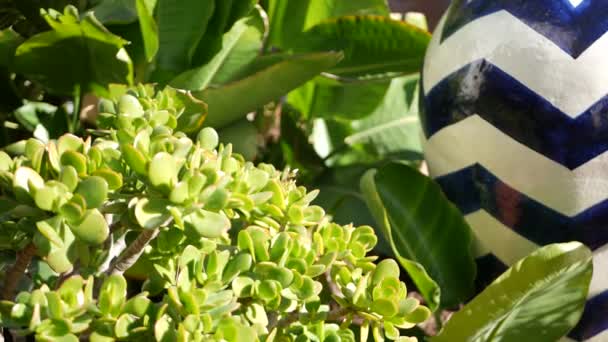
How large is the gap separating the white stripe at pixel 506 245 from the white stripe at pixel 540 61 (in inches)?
6.7

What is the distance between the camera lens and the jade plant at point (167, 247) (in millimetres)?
542

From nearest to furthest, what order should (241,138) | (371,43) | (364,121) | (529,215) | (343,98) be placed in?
(529,215) → (241,138) → (371,43) → (343,98) → (364,121)

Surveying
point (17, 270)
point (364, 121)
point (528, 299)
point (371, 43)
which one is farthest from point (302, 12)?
point (17, 270)

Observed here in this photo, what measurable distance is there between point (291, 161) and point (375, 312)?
2.27ft

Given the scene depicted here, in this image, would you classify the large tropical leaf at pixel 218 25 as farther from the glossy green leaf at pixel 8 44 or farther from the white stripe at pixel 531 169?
the white stripe at pixel 531 169

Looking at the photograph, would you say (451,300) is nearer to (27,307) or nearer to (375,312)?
(375,312)

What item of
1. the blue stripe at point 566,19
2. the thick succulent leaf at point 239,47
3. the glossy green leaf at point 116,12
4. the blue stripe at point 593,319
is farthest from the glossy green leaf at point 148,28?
the blue stripe at point 593,319

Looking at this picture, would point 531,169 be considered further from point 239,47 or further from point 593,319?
point 239,47

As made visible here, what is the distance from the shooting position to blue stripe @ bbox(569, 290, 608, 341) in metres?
0.95

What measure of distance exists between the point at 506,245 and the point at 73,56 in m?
0.61

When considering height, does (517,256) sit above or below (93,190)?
below

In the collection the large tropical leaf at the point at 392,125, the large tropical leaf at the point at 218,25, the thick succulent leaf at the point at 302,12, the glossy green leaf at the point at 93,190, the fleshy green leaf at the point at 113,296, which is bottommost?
the large tropical leaf at the point at 392,125

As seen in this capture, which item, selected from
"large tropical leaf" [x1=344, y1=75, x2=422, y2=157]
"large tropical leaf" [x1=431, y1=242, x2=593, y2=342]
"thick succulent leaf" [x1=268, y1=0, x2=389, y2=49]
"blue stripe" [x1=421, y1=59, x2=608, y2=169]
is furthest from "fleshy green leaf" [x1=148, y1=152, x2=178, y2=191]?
"large tropical leaf" [x1=344, y1=75, x2=422, y2=157]

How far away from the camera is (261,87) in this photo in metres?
0.99
